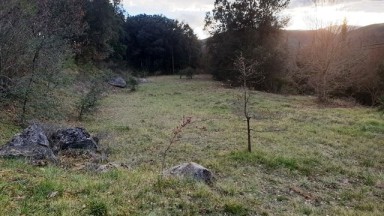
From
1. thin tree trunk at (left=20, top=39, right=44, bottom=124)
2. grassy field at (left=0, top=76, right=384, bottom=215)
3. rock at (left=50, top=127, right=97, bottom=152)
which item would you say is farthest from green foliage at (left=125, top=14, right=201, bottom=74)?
rock at (left=50, top=127, right=97, bottom=152)

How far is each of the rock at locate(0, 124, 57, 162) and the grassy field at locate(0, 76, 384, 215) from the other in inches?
23.3

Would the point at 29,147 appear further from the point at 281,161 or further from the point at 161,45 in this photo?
the point at 161,45

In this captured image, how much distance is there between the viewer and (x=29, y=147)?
7.19 m

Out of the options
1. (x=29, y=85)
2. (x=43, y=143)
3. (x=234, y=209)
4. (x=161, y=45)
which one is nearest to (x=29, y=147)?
(x=43, y=143)

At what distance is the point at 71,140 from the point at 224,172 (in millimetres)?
3917

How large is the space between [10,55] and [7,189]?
7462 mm

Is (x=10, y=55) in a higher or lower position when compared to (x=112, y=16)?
lower

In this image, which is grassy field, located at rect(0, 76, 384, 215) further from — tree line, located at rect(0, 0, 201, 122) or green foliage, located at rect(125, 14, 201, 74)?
green foliage, located at rect(125, 14, 201, 74)

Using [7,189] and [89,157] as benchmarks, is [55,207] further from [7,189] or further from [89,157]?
[89,157]

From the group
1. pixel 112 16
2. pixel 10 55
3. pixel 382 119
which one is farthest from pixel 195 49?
pixel 10 55

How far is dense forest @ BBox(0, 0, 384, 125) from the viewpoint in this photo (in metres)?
11.9

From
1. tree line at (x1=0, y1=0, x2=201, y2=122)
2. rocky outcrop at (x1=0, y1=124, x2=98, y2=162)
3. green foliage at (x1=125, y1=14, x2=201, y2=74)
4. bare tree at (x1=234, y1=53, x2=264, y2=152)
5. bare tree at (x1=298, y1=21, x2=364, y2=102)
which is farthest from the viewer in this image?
green foliage at (x1=125, y1=14, x2=201, y2=74)

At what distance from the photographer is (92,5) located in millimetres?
32344

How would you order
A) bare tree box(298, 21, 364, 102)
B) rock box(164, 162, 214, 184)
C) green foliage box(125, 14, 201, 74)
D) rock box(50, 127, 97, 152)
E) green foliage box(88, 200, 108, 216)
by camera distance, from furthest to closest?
green foliage box(125, 14, 201, 74) < bare tree box(298, 21, 364, 102) < rock box(50, 127, 97, 152) < rock box(164, 162, 214, 184) < green foliage box(88, 200, 108, 216)
